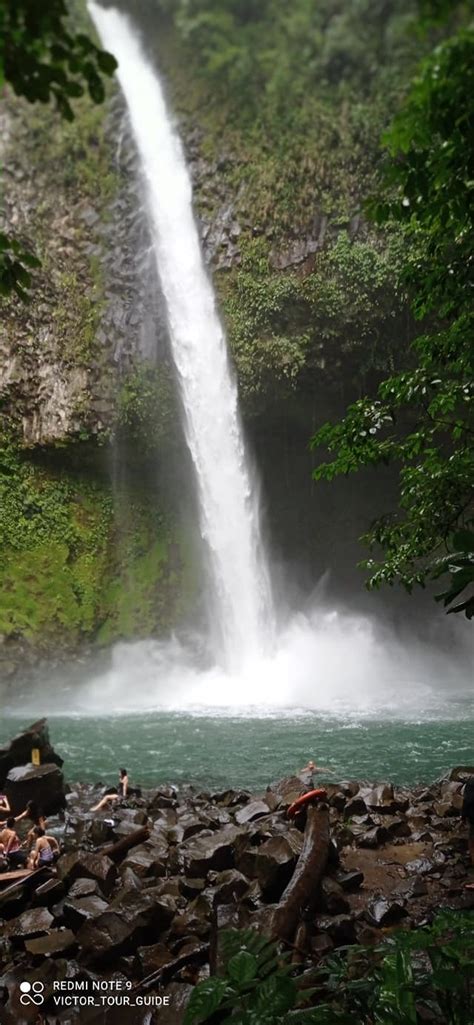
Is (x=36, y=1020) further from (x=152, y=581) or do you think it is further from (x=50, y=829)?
(x=152, y=581)

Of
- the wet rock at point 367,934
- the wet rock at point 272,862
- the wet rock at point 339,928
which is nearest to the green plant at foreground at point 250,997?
the wet rock at point 339,928

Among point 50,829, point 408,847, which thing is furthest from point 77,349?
point 408,847

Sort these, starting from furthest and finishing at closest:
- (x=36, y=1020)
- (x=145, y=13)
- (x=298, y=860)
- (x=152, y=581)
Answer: (x=152, y=581)
(x=298, y=860)
(x=36, y=1020)
(x=145, y=13)

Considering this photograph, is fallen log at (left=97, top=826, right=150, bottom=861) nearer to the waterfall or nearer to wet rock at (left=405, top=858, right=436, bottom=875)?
wet rock at (left=405, top=858, right=436, bottom=875)

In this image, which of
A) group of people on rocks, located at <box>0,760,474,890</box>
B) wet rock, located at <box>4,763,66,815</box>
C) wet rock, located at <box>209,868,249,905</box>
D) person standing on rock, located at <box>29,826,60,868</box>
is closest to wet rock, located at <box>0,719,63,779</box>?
wet rock, located at <box>4,763,66,815</box>

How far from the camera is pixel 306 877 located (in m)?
4.23

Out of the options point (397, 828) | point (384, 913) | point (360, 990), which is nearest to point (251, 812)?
point (397, 828)

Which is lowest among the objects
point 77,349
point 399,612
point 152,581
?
point 399,612

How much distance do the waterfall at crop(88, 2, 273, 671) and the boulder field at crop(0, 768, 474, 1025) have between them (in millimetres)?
14753

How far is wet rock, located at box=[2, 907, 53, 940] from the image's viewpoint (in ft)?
13.6

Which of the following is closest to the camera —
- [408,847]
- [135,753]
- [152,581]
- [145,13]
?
[145,13]

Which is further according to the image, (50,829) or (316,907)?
(50,829)

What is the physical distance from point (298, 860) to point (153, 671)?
17.6 m

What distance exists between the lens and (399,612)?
24250mm
